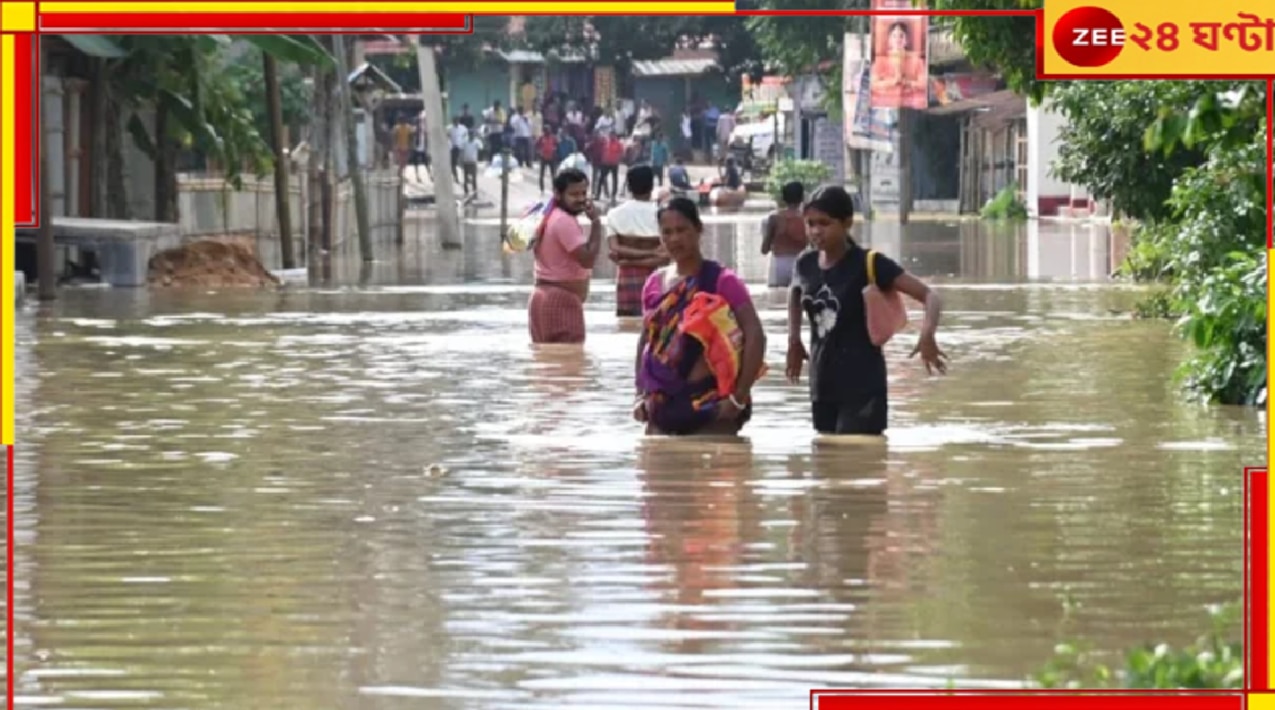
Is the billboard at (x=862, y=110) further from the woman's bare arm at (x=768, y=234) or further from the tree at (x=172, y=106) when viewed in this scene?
the woman's bare arm at (x=768, y=234)

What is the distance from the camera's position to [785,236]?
2567cm

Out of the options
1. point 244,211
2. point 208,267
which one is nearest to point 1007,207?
point 244,211

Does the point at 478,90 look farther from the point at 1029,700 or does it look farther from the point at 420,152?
the point at 1029,700

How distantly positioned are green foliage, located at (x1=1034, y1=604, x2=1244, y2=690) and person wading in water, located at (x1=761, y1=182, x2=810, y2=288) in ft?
56.1

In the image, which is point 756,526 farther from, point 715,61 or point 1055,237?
point 715,61

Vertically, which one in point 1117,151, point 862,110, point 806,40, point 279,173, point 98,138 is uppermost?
point 806,40

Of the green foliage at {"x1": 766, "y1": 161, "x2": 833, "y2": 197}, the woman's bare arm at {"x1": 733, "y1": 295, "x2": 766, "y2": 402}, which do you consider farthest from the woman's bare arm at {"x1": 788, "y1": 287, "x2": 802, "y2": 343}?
the green foliage at {"x1": 766, "y1": 161, "x2": 833, "y2": 197}

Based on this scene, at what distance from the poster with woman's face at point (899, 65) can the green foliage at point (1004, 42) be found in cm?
3168

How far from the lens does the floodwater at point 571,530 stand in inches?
293

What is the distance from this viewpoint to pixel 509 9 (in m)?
7.50

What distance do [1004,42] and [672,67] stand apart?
60.7 meters

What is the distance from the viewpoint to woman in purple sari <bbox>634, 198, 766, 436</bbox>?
1232cm

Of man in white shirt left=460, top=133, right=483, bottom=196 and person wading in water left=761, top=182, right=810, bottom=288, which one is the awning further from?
person wading in water left=761, top=182, right=810, bottom=288

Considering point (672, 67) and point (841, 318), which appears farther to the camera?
point (672, 67)
